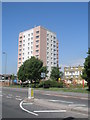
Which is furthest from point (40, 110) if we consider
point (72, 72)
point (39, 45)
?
point (72, 72)

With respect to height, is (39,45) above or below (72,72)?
above

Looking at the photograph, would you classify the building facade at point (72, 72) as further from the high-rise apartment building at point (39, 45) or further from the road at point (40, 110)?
the road at point (40, 110)

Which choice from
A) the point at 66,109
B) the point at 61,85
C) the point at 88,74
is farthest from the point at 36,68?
the point at 66,109

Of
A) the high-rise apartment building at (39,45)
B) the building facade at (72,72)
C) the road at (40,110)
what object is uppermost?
the high-rise apartment building at (39,45)

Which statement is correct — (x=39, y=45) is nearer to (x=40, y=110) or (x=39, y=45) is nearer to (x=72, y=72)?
(x=72, y=72)

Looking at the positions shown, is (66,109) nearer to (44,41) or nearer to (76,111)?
(76,111)

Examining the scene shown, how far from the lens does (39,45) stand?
95.5m

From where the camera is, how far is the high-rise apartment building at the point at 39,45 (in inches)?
3789

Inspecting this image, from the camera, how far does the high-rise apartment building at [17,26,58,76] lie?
316ft

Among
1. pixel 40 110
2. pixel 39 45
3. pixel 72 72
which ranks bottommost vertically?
pixel 40 110

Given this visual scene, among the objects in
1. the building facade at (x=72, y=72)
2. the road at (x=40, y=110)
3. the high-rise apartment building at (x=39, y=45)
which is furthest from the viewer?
the building facade at (x=72, y=72)

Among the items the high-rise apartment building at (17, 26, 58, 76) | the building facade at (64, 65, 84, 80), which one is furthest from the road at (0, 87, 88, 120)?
the building facade at (64, 65, 84, 80)

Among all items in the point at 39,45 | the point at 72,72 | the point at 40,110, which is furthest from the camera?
the point at 72,72

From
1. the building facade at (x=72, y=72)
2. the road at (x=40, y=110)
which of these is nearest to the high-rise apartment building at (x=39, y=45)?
the building facade at (x=72, y=72)
